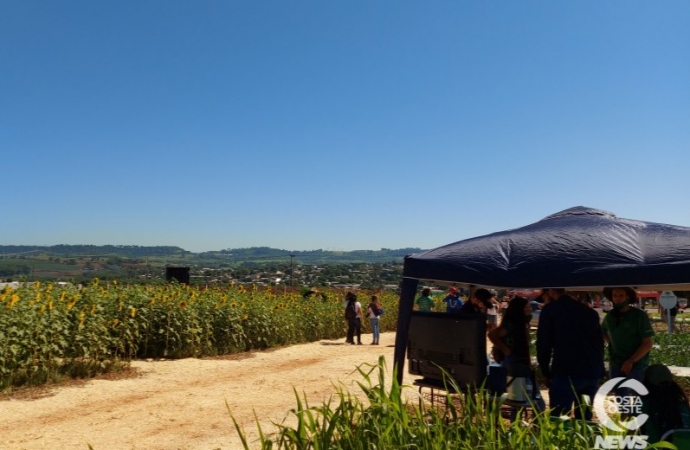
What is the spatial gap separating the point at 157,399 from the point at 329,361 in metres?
5.21

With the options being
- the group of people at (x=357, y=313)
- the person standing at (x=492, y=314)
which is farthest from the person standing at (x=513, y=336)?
the group of people at (x=357, y=313)

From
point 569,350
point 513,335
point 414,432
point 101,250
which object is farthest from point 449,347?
point 101,250

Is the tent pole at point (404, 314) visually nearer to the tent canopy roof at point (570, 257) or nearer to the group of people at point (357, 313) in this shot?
the tent canopy roof at point (570, 257)

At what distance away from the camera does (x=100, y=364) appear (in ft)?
33.8

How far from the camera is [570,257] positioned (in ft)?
17.1

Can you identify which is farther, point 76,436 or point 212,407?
point 212,407

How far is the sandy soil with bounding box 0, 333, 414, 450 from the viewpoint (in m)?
6.30

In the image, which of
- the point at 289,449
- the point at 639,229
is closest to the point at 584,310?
the point at 639,229

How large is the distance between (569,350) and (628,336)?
0.77 meters

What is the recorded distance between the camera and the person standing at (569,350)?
17.7 feet

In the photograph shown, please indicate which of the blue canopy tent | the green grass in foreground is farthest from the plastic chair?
the blue canopy tent

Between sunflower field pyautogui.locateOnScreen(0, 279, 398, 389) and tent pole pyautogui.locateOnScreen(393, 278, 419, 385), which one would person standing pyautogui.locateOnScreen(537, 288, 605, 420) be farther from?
sunflower field pyautogui.locateOnScreen(0, 279, 398, 389)

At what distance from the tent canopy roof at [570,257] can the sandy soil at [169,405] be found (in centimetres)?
154

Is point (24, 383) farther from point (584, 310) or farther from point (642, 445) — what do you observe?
point (642, 445)
